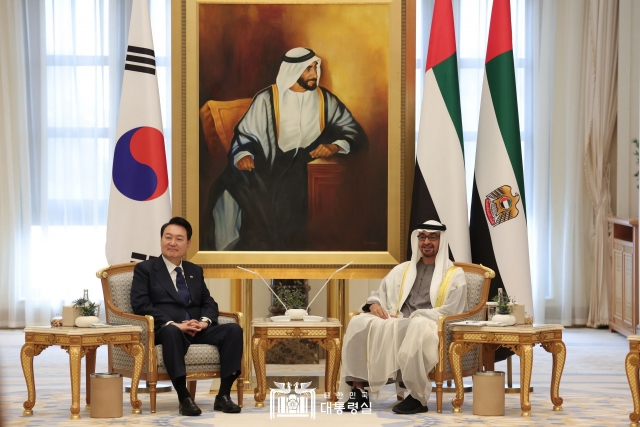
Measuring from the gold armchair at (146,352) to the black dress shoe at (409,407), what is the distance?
0.97 metres

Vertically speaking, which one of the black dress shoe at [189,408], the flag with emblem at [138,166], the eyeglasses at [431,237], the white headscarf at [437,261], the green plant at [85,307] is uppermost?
the flag with emblem at [138,166]

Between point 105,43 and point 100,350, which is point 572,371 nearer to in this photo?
point 100,350

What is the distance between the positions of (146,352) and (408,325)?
158 cm

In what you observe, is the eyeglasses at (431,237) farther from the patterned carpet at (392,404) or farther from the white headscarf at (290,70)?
the white headscarf at (290,70)

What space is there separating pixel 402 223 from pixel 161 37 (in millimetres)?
4387

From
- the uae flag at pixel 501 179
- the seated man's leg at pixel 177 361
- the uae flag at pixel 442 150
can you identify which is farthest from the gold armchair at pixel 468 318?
the seated man's leg at pixel 177 361

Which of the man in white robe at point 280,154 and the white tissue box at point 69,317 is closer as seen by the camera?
the white tissue box at point 69,317

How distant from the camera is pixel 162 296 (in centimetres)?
565

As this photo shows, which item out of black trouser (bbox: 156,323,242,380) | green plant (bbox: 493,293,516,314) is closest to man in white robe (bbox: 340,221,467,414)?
green plant (bbox: 493,293,516,314)

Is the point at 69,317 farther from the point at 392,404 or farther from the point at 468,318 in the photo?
the point at 468,318

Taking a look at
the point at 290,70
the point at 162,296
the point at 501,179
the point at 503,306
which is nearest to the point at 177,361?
the point at 162,296

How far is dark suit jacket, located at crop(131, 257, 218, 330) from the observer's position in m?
5.57

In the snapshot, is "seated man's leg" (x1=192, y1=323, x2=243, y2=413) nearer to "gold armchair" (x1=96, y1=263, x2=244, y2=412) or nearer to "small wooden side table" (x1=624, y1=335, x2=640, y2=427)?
"gold armchair" (x1=96, y1=263, x2=244, y2=412)

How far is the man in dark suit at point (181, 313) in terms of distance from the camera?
5.33 metres
